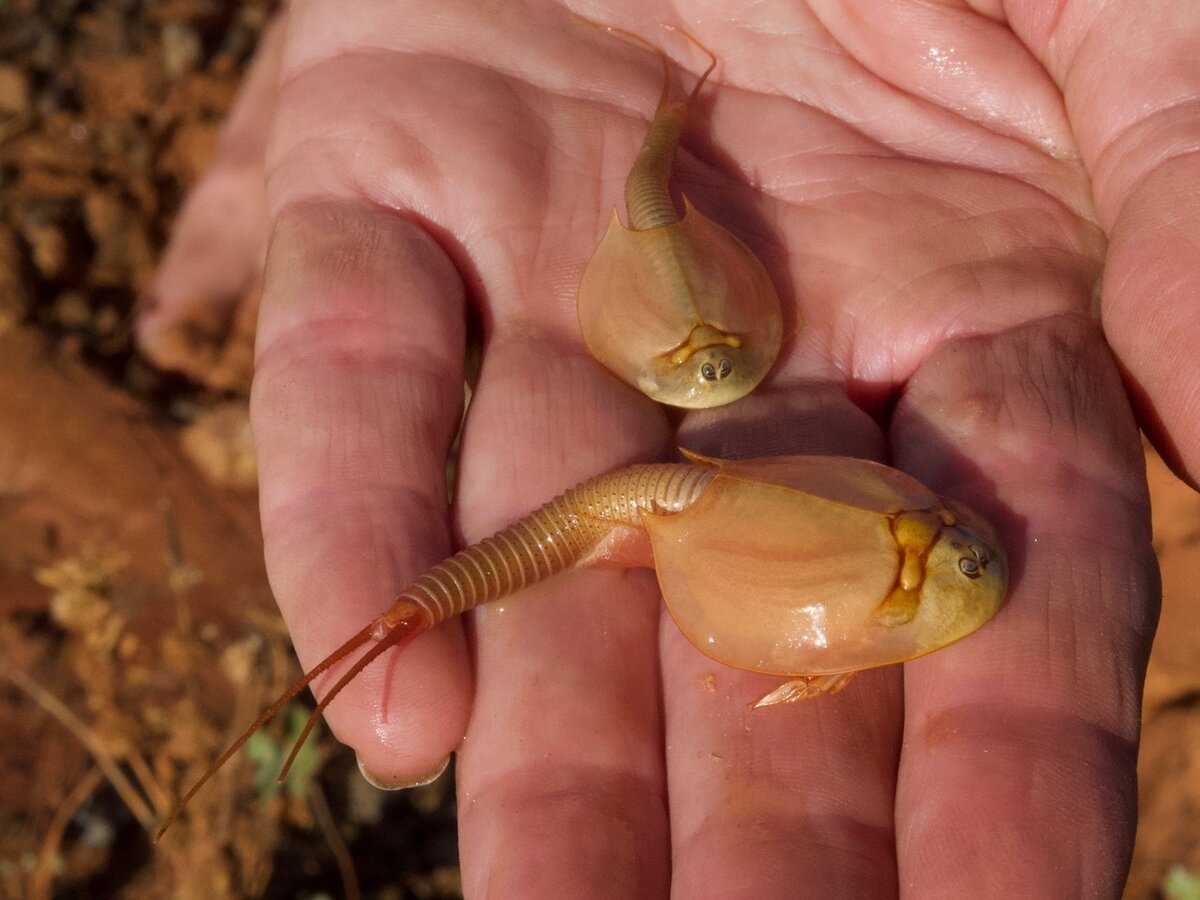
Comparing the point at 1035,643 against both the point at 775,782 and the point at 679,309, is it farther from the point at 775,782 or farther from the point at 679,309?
the point at 679,309

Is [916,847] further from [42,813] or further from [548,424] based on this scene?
[42,813]

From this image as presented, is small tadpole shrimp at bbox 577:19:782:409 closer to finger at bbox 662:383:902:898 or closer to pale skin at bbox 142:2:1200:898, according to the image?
pale skin at bbox 142:2:1200:898

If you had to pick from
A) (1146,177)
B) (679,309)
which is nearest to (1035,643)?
(679,309)

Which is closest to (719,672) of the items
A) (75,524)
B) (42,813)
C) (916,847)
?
(916,847)

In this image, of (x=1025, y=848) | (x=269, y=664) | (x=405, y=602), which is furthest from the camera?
(x=269, y=664)

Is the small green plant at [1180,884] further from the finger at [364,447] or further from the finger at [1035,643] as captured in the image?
the finger at [364,447]

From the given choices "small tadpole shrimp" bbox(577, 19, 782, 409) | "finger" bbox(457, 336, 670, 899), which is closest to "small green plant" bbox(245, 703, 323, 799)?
"finger" bbox(457, 336, 670, 899)

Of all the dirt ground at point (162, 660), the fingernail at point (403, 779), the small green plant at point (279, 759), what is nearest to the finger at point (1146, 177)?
the fingernail at point (403, 779)
